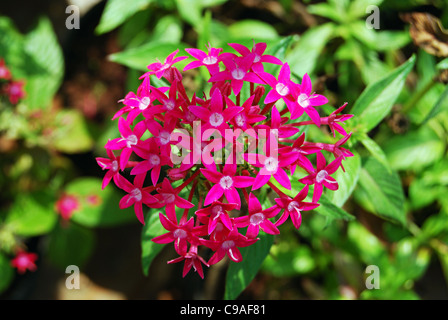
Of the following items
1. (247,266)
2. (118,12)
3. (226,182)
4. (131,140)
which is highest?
(118,12)

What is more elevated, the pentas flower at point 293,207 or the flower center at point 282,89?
the flower center at point 282,89

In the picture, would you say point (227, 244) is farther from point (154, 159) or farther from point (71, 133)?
point (71, 133)

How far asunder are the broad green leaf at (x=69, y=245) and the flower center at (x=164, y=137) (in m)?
1.18

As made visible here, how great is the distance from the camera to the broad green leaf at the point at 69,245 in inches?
71.6

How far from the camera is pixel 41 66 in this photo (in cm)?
182

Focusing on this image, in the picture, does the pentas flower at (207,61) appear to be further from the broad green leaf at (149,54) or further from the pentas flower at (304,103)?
the broad green leaf at (149,54)

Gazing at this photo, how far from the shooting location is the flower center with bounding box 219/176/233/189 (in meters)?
0.80

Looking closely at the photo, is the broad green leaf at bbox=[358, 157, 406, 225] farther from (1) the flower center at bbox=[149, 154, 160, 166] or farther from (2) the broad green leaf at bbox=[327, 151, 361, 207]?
(1) the flower center at bbox=[149, 154, 160, 166]

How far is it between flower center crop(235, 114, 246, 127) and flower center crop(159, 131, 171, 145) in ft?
0.44

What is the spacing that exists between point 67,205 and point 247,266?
985 mm

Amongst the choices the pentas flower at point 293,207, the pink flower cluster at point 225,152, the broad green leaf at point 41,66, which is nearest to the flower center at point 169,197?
the pink flower cluster at point 225,152

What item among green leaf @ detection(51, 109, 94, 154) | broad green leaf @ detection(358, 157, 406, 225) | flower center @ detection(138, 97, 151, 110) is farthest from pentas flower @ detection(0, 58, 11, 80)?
broad green leaf @ detection(358, 157, 406, 225)

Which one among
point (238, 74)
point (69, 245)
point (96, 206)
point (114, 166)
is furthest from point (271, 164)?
point (69, 245)
